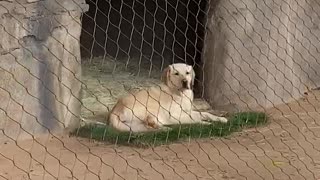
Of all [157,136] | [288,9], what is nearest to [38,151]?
[157,136]

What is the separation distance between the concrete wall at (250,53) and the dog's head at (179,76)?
1.33 ft

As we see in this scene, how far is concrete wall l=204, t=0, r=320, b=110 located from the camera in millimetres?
5598

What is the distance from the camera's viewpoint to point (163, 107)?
5344mm

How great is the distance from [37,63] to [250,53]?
1.66 metres

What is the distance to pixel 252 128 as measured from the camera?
5.07 metres

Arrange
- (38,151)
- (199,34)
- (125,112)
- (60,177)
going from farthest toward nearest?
1. (199,34)
2. (125,112)
3. (38,151)
4. (60,177)

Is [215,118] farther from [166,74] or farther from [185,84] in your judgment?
[166,74]

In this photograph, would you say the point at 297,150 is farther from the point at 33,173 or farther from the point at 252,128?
the point at 33,173

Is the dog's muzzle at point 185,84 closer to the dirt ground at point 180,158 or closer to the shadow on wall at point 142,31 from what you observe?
the dirt ground at point 180,158

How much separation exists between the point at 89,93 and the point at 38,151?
5.15 feet

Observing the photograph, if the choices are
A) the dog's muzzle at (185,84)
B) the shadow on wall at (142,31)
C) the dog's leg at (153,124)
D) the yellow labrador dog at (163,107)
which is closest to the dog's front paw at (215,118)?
the yellow labrador dog at (163,107)

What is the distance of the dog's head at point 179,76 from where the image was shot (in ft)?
17.5

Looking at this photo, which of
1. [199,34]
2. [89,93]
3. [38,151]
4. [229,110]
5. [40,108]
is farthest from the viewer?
[199,34]

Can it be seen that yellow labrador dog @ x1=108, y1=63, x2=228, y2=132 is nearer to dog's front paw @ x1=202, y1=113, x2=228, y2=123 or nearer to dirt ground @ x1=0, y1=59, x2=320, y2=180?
dog's front paw @ x1=202, y1=113, x2=228, y2=123
